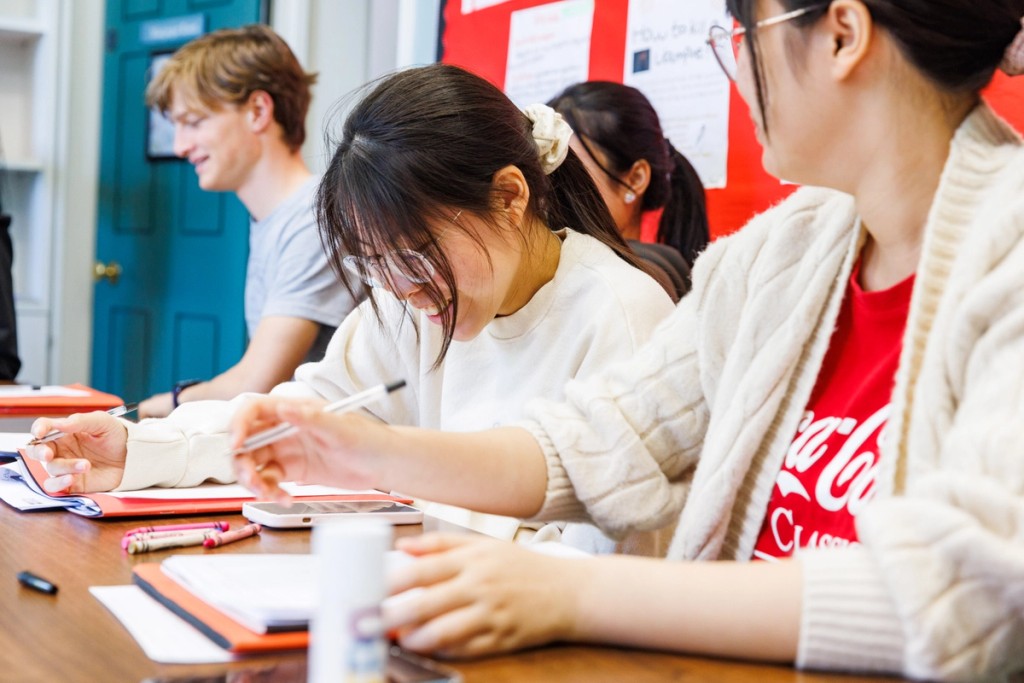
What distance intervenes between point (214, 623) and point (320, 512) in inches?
16.0

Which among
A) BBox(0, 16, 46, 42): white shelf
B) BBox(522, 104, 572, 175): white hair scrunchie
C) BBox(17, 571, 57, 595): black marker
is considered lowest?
BBox(17, 571, 57, 595): black marker

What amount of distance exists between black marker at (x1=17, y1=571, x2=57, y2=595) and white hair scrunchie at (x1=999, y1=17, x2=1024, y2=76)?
88 cm

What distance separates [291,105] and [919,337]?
2.45 m

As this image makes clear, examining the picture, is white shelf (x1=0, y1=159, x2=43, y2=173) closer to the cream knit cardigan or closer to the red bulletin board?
the red bulletin board

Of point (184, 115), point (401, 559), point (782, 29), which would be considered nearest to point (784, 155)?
point (782, 29)

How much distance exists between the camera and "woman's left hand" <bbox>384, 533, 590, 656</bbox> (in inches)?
28.7

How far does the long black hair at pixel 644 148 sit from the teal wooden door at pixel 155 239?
1739 mm

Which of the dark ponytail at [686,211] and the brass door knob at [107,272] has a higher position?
the dark ponytail at [686,211]

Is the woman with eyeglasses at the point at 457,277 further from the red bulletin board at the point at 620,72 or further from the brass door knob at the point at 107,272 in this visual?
the brass door knob at the point at 107,272

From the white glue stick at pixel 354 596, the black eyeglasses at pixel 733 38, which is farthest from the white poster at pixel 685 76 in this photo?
the white glue stick at pixel 354 596

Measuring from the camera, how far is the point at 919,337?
854mm

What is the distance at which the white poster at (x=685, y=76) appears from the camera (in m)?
2.25

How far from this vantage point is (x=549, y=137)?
1.52 metres

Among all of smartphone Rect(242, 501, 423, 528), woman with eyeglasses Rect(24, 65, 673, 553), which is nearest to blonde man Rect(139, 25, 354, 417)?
woman with eyeglasses Rect(24, 65, 673, 553)
